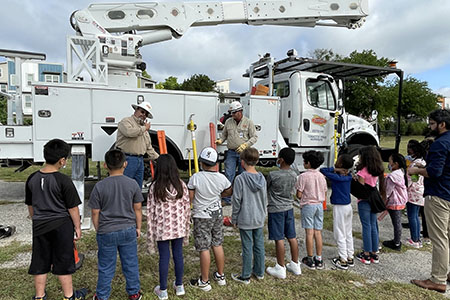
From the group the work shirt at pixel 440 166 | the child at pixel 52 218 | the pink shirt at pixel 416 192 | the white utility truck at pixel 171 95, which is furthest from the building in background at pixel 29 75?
the pink shirt at pixel 416 192

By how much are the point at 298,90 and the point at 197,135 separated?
8.60 feet

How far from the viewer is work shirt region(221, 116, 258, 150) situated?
5.47 m

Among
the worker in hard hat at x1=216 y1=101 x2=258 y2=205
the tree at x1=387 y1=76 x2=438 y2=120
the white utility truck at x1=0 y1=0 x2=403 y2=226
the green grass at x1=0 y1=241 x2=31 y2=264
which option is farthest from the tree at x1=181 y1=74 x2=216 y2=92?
the green grass at x1=0 y1=241 x2=31 y2=264

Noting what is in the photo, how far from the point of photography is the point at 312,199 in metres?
3.54

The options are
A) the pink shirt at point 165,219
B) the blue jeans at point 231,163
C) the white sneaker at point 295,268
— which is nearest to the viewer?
the pink shirt at point 165,219

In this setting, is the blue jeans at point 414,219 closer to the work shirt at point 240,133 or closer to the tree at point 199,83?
the work shirt at point 240,133

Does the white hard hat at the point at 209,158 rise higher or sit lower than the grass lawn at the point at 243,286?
higher

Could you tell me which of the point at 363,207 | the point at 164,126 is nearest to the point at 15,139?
the point at 164,126

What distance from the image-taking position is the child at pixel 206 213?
116 inches

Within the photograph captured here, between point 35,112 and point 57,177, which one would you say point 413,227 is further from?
point 35,112

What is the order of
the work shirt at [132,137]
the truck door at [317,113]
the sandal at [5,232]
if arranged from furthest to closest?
1. the truck door at [317,113]
2. the work shirt at [132,137]
3. the sandal at [5,232]

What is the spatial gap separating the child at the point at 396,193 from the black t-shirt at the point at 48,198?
3792 mm

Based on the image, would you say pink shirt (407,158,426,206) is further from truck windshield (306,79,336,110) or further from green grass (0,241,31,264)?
green grass (0,241,31,264)

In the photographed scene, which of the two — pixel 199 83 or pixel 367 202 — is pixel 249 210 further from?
pixel 199 83
